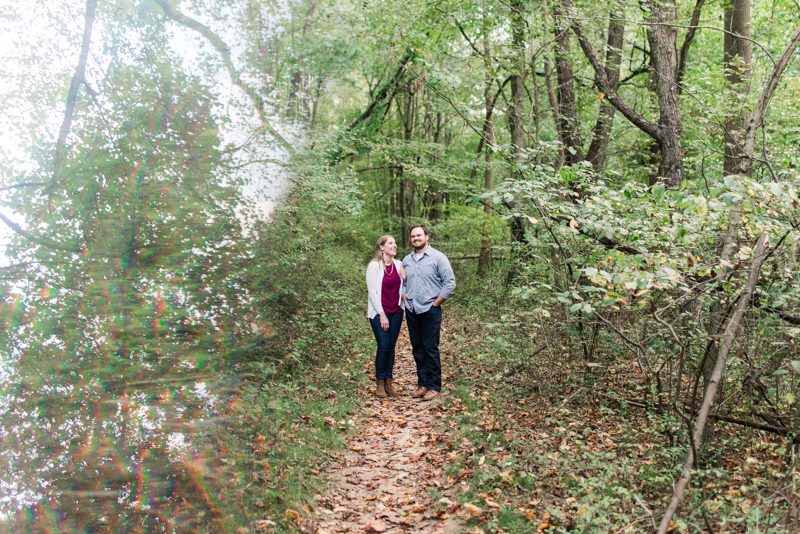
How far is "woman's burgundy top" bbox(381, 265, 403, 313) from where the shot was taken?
20.9 feet

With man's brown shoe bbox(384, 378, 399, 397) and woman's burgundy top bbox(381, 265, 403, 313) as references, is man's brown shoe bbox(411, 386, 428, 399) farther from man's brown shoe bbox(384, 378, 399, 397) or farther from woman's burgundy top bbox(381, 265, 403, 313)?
woman's burgundy top bbox(381, 265, 403, 313)

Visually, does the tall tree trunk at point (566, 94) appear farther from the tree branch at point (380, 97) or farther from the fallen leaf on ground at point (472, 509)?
the tree branch at point (380, 97)

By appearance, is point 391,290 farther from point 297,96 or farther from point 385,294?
point 297,96

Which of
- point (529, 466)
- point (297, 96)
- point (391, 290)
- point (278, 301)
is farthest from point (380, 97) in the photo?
point (529, 466)

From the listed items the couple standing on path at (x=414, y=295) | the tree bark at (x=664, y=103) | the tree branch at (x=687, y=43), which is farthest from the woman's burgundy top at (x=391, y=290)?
the tree branch at (x=687, y=43)

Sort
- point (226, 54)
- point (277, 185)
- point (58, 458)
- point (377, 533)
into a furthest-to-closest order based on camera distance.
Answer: point (277, 185)
point (226, 54)
point (58, 458)
point (377, 533)

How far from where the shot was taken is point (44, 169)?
512cm

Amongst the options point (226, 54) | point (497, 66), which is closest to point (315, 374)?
point (226, 54)

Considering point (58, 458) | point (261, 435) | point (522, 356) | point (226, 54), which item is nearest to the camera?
point (58, 458)

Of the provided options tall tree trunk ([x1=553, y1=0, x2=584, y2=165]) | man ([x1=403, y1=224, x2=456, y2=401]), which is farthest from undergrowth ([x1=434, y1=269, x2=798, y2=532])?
tall tree trunk ([x1=553, y1=0, x2=584, y2=165])

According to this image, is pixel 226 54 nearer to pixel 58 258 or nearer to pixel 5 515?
pixel 58 258

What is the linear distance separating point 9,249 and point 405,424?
4.61m

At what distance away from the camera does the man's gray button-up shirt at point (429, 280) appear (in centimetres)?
620

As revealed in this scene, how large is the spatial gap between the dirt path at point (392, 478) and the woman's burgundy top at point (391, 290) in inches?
51.7
